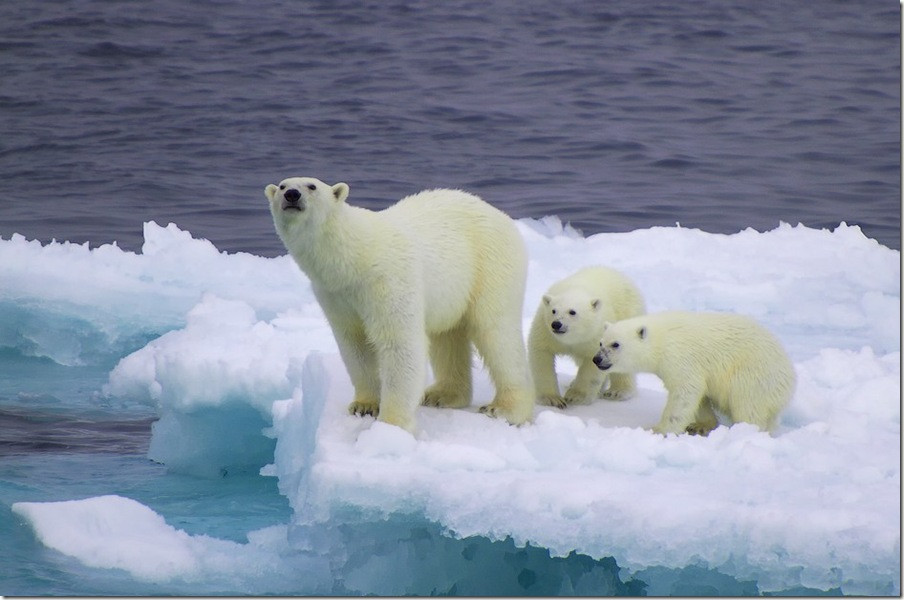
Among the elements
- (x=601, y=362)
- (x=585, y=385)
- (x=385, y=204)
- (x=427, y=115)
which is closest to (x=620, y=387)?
(x=585, y=385)

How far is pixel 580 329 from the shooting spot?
16.4 ft

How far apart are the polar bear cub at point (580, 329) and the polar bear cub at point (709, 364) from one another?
0.22 meters

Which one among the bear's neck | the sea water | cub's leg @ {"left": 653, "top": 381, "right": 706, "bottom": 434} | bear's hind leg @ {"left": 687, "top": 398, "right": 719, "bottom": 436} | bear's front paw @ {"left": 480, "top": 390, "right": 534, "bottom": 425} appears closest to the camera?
the sea water

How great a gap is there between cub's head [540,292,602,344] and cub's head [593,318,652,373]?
167 mm

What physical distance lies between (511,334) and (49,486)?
3153 mm

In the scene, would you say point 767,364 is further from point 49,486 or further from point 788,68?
point 788,68

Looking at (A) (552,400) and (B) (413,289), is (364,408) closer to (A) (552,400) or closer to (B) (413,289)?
(B) (413,289)

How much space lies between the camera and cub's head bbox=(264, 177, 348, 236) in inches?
160

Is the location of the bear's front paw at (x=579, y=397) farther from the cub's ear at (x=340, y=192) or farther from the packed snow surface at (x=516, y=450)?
the cub's ear at (x=340, y=192)

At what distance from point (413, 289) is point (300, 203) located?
544 mm

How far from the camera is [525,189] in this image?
39.5 feet

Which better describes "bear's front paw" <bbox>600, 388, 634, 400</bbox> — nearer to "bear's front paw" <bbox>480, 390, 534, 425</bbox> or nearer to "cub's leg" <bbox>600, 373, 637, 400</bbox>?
"cub's leg" <bbox>600, 373, 637, 400</bbox>

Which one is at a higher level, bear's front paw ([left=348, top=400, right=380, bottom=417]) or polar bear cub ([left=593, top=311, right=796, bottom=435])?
polar bear cub ([left=593, top=311, right=796, bottom=435])

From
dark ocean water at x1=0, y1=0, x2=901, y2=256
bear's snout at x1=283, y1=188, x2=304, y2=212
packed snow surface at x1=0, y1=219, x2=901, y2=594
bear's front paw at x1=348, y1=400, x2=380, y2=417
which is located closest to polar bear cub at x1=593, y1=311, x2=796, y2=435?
packed snow surface at x1=0, y1=219, x2=901, y2=594
